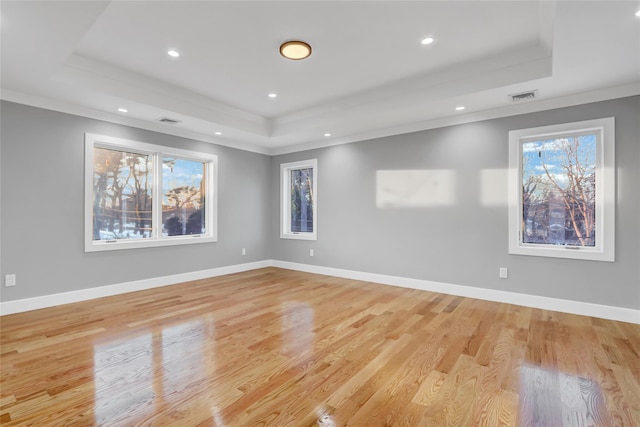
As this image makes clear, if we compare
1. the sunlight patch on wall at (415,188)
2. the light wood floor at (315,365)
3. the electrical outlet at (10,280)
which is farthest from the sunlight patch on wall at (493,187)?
the electrical outlet at (10,280)

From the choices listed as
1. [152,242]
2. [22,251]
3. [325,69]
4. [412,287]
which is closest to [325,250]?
[412,287]

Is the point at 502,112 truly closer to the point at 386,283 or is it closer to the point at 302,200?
the point at 386,283

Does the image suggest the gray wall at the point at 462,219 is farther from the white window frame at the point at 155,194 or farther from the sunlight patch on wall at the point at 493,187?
the white window frame at the point at 155,194

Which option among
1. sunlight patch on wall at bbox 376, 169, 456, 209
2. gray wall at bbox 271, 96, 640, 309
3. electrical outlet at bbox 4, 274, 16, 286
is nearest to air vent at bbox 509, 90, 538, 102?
gray wall at bbox 271, 96, 640, 309

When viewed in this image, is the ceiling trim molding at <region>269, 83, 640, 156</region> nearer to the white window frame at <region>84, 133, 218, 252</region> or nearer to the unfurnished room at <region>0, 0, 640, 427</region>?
the unfurnished room at <region>0, 0, 640, 427</region>

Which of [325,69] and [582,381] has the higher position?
[325,69]

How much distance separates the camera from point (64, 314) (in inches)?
136

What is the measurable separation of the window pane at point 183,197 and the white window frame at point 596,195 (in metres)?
4.86

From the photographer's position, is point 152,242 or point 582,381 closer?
point 582,381

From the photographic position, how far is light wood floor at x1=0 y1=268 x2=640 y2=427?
69.4 inches

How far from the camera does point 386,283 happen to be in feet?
16.3

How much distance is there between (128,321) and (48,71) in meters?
2.61

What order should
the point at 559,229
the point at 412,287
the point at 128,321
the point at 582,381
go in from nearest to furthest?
the point at 582,381
the point at 128,321
the point at 559,229
the point at 412,287

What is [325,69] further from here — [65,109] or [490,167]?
[65,109]
